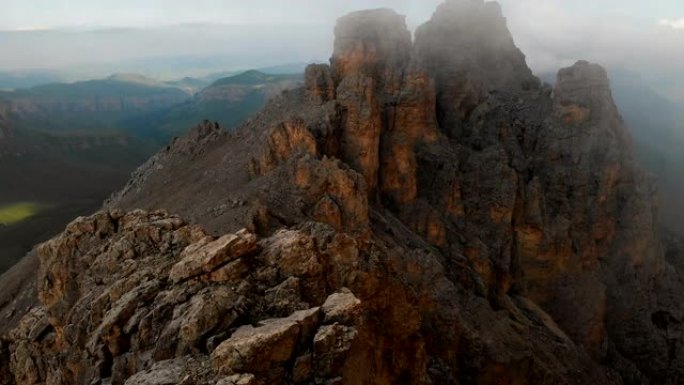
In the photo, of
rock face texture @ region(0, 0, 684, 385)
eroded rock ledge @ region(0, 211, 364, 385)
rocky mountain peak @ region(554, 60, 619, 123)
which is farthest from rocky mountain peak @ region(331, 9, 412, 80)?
eroded rock ledge @ region(0, 211, 364, 385)

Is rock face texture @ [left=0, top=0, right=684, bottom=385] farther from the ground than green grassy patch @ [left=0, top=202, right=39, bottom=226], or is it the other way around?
rock face texture @ [left=0, top=0, right=684, bottom=385]

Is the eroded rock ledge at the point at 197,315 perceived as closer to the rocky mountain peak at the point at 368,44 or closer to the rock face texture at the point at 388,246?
the rock face texture at the point at 388,246

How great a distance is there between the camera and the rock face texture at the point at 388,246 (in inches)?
1033

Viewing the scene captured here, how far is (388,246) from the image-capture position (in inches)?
2074

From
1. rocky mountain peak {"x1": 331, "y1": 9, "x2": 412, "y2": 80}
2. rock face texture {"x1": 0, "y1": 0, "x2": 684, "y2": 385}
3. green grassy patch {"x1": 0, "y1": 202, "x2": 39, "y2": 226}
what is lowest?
green grassy patch {"x1": 0, "y1": 202, "x2": 39, "y2": 226}

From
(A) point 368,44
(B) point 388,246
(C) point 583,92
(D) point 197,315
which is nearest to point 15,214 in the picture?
(A) point 368,44

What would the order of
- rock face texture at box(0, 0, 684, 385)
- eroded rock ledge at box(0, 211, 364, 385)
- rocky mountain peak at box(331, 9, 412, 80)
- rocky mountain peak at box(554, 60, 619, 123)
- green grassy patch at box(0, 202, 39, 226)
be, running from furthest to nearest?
green grassy patch at box(0, 202, 39, 226), rocky mountain peak at box(554, 60, 619, 123), rocky mountain peak at box(331, 9, 412, 80), rock face texture at box(0, 0, 684, 385), eroded rock ledge at box(0, 211, 364, 385)

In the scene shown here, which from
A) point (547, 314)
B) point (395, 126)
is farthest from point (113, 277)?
point (547, 314)

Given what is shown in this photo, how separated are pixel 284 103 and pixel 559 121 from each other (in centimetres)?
3713

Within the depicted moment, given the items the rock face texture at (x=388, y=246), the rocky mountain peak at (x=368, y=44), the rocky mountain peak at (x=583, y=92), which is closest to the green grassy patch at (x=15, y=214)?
the rock face texture at (x=388, y=246)

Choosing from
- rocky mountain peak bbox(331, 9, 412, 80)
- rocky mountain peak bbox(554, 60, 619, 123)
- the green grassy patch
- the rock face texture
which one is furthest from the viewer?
the green grassy patch

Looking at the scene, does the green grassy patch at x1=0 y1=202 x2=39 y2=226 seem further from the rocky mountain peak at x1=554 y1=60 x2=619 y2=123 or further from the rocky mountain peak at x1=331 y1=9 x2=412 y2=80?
the rocky mountain peak at x1=554 y1=60 x2=619 y2=123

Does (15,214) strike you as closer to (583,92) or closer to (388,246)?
(583,92)

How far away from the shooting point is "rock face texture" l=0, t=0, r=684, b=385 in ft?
86.1
